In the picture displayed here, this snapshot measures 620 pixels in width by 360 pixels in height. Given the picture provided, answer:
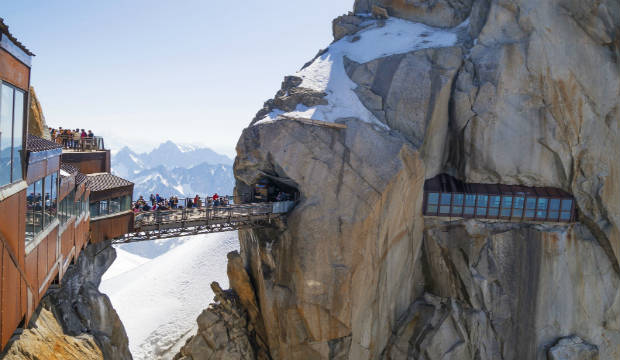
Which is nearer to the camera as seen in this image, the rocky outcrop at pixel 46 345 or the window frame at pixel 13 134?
the window frame at pixel 13 134

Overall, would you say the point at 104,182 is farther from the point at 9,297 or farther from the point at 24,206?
the point at 9,297

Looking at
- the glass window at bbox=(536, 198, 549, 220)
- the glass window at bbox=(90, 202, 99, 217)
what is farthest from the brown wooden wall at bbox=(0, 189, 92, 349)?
the glass window at bbox=(536, 198, 549, 220)

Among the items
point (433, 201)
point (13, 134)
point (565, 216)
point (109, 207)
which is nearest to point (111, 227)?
point (109, 207)

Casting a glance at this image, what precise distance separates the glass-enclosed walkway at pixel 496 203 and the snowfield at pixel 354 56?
22.8 ft

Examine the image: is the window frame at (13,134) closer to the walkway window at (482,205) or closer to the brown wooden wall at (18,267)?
the brown wooden wall at (18,267)

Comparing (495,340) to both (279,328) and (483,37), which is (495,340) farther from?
(483,37)

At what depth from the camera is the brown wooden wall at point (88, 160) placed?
79.4ft

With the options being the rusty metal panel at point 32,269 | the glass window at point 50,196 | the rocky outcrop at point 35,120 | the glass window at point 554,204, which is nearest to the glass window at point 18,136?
the rusty metal panel at point 32,269

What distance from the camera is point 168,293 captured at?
62188 millimetres

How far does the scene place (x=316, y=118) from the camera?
28.1m

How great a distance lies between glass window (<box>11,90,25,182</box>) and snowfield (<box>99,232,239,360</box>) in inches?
1480

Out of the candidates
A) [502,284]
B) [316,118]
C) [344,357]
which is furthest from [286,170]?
[502,284]

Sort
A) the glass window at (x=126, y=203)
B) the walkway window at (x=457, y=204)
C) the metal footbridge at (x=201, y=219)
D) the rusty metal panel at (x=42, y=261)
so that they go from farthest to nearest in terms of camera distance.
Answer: the walkway window at (x=457, y=204) < the metal footbridge at (x=201, y=219) < the glass window at (x=126, y=203) < the rusty metal panel at (x=42, y=261)

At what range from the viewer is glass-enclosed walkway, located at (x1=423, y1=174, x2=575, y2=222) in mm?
31219
